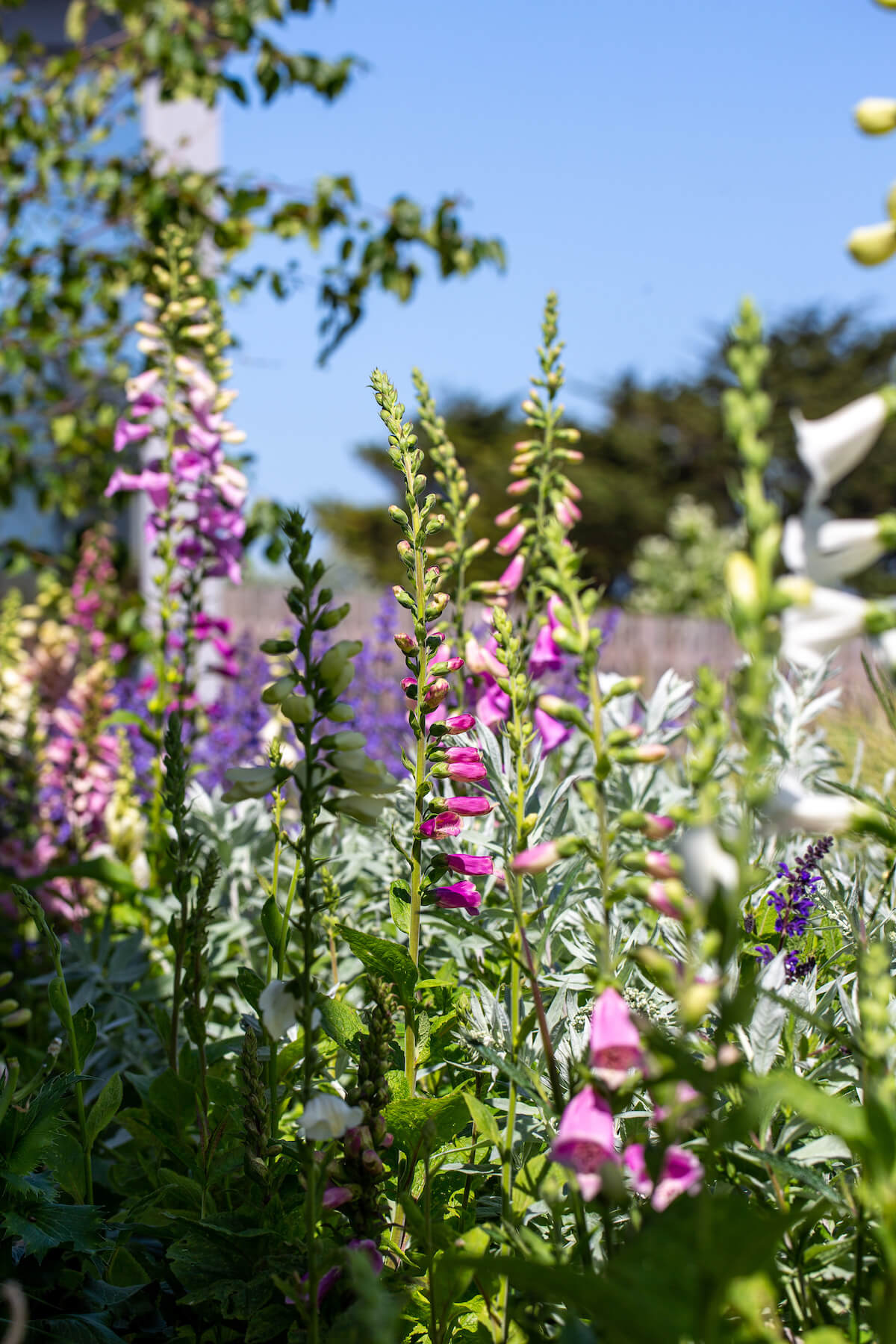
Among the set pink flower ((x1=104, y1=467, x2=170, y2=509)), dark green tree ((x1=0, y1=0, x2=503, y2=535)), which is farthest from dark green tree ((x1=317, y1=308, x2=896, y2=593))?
pink flower ((x1=104, y1=467, x2=170, y2=509))

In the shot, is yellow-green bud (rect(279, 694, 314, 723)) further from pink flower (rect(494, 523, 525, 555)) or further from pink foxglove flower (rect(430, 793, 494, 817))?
pink flower (rect(494, 523, 525, 555))

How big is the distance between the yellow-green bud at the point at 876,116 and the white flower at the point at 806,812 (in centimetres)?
49

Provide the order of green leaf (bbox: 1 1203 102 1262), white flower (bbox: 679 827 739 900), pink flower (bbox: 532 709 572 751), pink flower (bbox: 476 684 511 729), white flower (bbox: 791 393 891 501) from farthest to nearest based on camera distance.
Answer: pink flower (bbox: 532 709 572 751) → pink flower (bbox: 476 684 511 729) → green leaf (bbox: 1 1203 102 1262) → white flower (bbox: 791 393 891 501) → white flower (bbox: 679 827 739 900)

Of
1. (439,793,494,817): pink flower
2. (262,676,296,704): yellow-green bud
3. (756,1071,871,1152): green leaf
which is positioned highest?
(262,676,296,704): yellow-green bud

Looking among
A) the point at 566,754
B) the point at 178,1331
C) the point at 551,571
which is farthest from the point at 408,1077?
the point at 566,754

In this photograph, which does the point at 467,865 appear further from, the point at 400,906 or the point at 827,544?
the point at 827,544

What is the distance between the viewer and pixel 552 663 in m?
1.92

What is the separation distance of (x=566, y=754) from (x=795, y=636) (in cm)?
194

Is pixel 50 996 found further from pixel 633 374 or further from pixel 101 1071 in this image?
pixel 633 374

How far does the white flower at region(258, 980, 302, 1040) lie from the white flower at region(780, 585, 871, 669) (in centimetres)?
52

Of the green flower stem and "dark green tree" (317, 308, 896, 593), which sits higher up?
"dark green tree" (317, 308, 896, 593)

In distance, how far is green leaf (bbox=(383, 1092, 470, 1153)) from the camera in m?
1.12

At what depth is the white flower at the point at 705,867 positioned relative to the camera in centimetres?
61

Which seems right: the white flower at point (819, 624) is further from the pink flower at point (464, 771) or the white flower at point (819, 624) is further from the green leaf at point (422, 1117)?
the green leaf at point (422, 1117)
